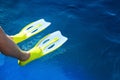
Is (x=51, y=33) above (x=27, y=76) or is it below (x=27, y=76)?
above

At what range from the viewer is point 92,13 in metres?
3.16

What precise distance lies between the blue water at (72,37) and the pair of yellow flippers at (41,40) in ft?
0.19

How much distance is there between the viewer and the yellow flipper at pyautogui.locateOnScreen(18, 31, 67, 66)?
242 cm

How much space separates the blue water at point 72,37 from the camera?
2404 millimetres

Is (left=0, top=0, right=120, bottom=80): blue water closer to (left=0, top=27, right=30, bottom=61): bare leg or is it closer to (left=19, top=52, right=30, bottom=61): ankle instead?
(left=19, top=52, right=30, bottom=61): ankle

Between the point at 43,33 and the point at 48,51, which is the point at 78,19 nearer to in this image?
the point at 43,33

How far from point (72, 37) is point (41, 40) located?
0.35 meters

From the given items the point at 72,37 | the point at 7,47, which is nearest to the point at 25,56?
the point at 7,47

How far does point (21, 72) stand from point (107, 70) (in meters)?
0.78

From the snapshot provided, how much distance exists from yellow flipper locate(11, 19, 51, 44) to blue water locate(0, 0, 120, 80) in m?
0.06

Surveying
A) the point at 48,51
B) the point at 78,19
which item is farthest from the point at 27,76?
the point at 78,19

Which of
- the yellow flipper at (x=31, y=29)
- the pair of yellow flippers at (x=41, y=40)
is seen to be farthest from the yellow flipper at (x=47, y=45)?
the yellow flipper at (x=31, y=29)

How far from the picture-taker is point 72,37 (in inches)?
111

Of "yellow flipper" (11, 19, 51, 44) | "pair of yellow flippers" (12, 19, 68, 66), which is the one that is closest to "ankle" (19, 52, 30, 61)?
"pair of yellow flippers" (12, 19, 68, 66)
